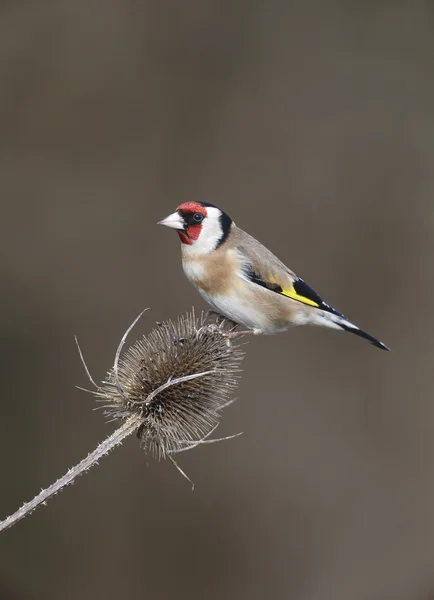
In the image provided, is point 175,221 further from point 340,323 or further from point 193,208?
point 340,323

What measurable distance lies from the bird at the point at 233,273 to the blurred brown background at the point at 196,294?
2730 millimetres

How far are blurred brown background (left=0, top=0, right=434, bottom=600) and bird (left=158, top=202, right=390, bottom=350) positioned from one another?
2.73m

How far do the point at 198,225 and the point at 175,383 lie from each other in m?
1.13

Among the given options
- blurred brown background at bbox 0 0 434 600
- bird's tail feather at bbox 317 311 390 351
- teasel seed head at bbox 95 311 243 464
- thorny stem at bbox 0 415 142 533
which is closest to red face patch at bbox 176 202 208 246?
teasel seed head at bbox 95 311 243 464

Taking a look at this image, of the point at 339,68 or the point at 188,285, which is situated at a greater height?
the point at 339,68

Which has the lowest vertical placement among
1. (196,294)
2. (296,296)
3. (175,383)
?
(196,294)

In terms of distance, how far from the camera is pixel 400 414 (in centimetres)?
762

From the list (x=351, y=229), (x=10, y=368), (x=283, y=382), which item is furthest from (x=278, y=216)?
(x=10, y=368)

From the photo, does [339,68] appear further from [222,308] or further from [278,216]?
[222,308]

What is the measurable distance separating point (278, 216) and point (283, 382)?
5.57 ft

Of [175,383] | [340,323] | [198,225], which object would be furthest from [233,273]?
[175,383]

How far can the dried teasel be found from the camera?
353 cm

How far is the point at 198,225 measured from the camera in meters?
4.32

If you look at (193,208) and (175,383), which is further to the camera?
(193,208)
